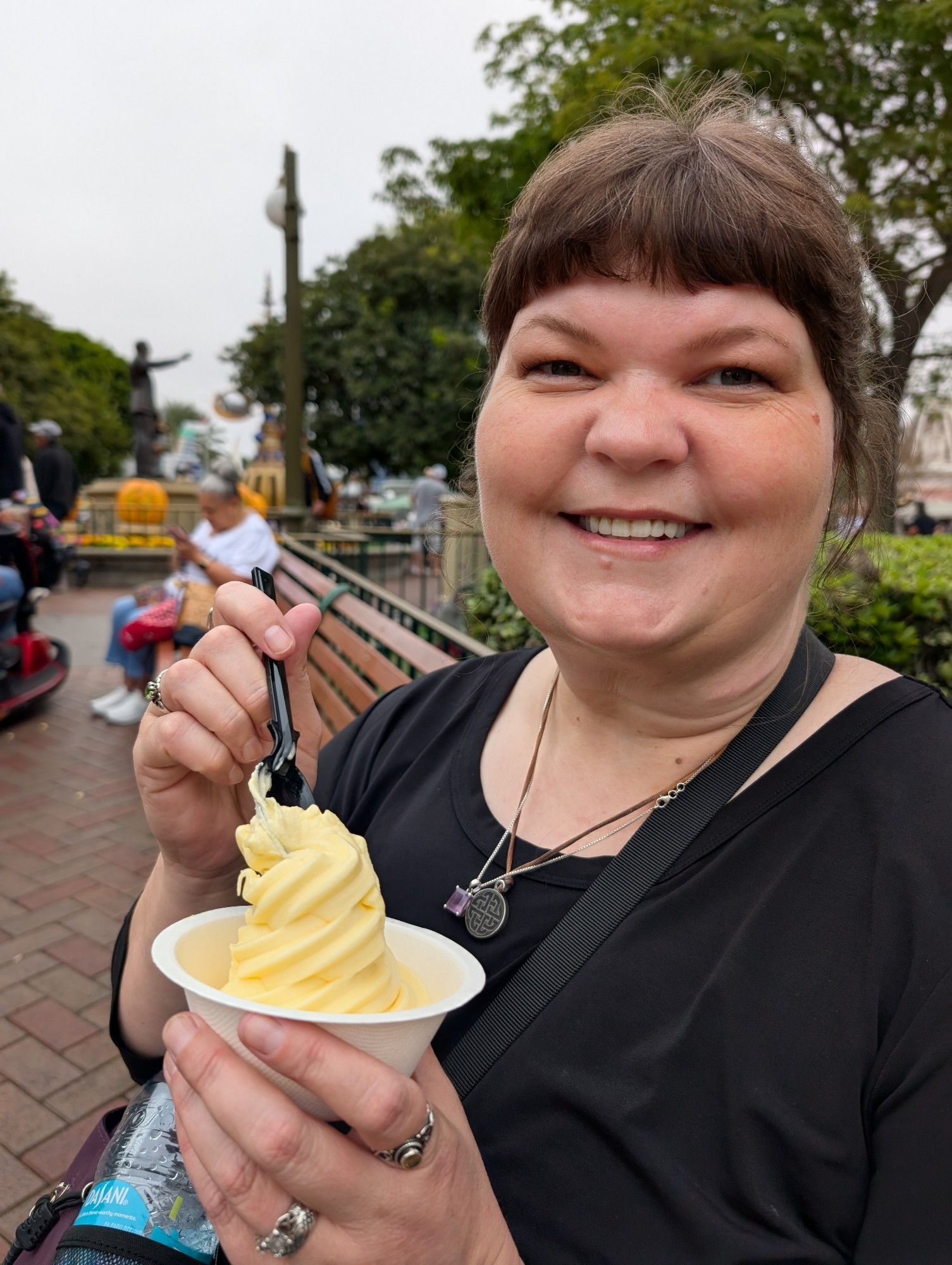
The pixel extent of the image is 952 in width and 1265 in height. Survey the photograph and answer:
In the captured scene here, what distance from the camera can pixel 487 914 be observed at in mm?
1287

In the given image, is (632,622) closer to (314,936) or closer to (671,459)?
(671,459)

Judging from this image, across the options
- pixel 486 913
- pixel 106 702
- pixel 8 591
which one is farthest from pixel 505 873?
pixel 106 702

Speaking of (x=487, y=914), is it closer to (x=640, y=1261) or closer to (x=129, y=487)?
(x=640, y=1261)

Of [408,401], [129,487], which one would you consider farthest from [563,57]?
[408,401]

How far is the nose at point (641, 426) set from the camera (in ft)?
3.61

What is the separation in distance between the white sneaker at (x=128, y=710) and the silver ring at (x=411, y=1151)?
6.21 metres

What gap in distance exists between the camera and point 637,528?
1166 millimetres

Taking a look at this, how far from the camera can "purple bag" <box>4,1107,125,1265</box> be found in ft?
3.94

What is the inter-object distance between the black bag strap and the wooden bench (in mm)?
885

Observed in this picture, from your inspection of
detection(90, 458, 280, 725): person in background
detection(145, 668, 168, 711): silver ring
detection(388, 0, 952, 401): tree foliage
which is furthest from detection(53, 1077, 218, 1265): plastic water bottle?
detection(388, 0, 952, 401): tree foliage

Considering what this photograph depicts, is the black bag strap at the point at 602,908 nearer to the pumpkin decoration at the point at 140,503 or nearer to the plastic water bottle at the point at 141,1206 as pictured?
the plastic water bottle at the point at 141,1206

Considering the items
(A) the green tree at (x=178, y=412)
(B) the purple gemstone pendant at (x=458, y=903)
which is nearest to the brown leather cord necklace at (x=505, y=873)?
(B) the purple gemstone pendant at (x=458, y=903)

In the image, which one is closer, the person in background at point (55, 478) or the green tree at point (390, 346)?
the person in background at point (55, 478)

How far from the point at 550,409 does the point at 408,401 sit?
2576cm
